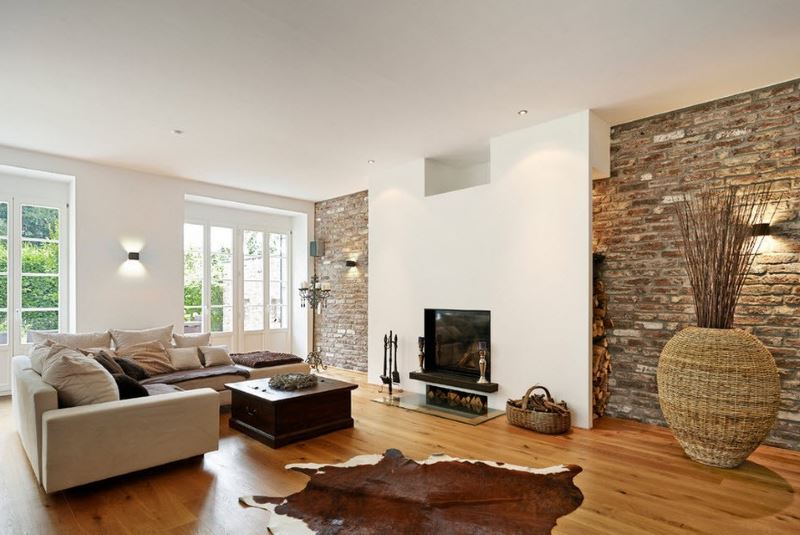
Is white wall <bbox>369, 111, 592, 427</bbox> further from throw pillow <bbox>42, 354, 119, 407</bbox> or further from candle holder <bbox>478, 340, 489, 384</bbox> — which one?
throw pillow <bbox>42, 354, 119, 407</bbox>

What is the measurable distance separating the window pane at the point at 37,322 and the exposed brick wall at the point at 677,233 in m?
6.46

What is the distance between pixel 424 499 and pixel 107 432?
6.66 feet

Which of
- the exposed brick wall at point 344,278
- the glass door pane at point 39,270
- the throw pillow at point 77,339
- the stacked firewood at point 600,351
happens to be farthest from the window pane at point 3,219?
the stacked firewood at point 600,351

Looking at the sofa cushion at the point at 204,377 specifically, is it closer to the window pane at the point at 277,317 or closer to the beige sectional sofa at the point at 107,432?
the beige sectional sofa at the point at 107,432

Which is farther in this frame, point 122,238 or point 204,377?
point 122,238

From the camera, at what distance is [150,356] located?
16.4ft

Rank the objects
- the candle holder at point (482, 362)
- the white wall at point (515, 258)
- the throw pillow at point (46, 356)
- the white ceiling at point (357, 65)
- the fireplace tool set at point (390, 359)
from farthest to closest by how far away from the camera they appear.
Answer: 1. the fireplace tool set at point (390, 359)
2. the candle holder at point (482, 362)
3. the white wall at point (515, 258)
4. the throw pillow at point (46, 356)
5. the white ceiling at point (357, 65)

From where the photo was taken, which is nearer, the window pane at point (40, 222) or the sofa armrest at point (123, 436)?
the sofa armrest at point (123, 436)

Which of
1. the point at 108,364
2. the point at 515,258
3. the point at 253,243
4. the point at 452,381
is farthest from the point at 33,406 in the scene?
the point at 253,243

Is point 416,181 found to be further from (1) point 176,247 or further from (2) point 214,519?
(2) point 214,519

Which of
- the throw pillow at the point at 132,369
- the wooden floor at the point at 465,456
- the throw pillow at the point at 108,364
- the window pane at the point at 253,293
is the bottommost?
the wooden floor at the point at 465,456

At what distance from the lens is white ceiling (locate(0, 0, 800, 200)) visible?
2.69 metres

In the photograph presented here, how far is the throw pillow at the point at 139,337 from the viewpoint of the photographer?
5.29 m

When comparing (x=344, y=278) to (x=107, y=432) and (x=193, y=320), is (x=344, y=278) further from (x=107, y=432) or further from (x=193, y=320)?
(x=107, y=432)
